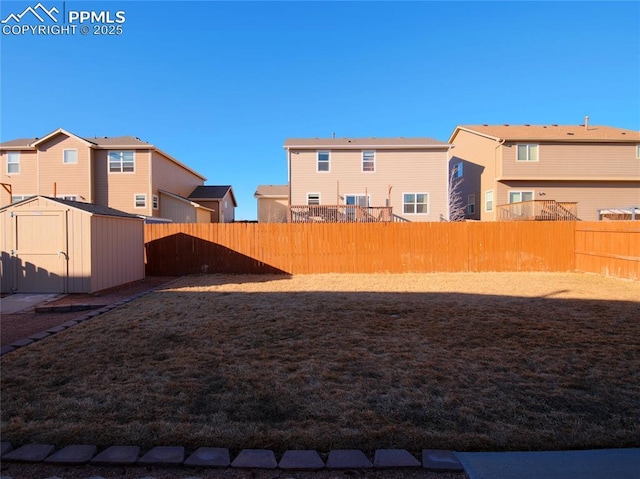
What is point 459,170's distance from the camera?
26875 millimetres

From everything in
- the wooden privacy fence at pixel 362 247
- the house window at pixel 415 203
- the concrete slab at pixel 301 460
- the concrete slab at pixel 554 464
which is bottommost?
the concrete slab at pixel 554 464

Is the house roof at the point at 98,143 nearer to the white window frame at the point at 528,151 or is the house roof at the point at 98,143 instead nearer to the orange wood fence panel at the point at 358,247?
the orange wood fence panel at the point at 358,247

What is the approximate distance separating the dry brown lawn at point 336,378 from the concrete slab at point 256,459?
0.32ft

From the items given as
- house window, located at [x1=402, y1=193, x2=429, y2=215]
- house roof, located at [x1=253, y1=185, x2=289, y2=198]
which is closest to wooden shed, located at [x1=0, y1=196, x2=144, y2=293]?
house window, located at [x1=402, y1=193, x2=429, y2=215]

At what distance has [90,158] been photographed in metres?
20.7

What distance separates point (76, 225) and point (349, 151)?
15.0 meters

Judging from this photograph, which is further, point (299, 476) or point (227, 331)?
point (227, 331)

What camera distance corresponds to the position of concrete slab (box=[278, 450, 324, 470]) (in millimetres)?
2357

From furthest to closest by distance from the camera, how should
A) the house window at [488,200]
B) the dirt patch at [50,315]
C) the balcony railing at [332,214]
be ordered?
the house window at [488,200]
the balcony railing at [332,214]
the dirt patch at [50,315]

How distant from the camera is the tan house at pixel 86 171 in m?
20.6

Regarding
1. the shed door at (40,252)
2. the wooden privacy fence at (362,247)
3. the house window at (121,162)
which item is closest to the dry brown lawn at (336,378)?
the shed door at (40,252)

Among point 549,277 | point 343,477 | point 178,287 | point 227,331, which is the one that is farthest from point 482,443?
point 549,277

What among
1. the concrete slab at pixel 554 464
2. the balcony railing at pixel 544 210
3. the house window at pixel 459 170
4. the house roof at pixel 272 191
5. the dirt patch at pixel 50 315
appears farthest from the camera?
the house roof at pixel 272 191

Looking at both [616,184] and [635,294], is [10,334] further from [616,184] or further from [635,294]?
[616,184]
